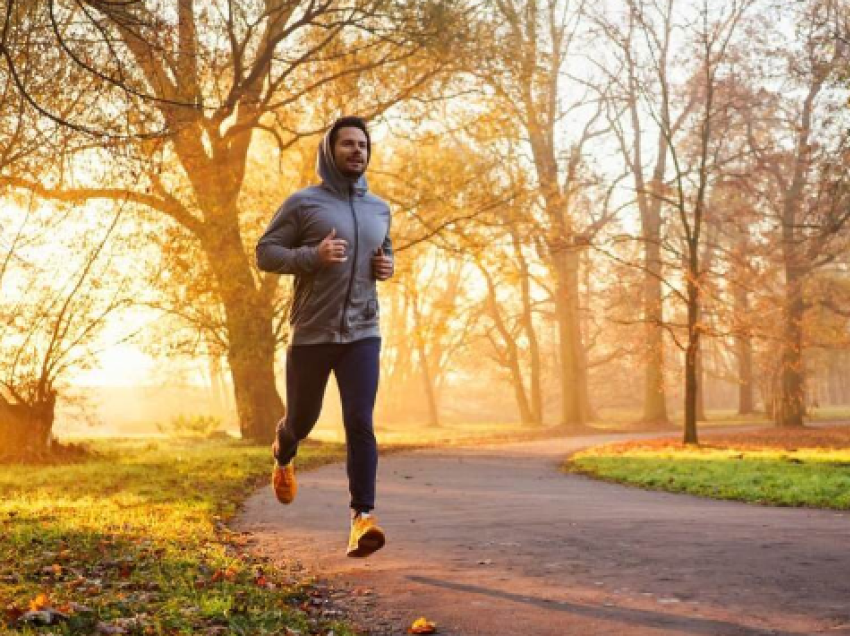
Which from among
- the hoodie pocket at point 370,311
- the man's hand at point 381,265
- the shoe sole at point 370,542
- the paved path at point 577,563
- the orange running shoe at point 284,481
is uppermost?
the man's hand at point 381,265

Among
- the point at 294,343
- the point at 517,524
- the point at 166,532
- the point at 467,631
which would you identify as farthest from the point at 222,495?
the point at 467,631

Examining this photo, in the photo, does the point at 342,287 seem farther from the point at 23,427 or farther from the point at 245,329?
the point at 245,329

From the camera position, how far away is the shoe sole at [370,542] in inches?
203

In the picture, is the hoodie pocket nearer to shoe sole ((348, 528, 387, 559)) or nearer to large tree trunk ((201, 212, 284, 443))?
shoe sole ((348, 528, 387, 559))

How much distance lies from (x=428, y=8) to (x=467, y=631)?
1386cm

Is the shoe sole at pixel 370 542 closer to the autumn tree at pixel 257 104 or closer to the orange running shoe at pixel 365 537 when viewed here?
the orange running shoe at pixel 365 537

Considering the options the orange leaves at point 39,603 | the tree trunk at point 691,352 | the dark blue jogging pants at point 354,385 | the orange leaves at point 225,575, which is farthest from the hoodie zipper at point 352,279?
the tree trunk at point 691,352

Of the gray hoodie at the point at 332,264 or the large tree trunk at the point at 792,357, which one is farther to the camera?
the large tree trunk at the point at 792,357

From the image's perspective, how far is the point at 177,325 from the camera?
19156 millimetres

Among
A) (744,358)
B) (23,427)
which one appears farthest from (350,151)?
(744,358)

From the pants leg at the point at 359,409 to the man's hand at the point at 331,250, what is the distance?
1.82 ft

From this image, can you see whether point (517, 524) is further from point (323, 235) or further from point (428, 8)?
point (428, 8)

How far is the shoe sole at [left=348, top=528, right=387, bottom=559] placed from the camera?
203 inches

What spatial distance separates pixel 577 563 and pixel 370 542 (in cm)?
123
